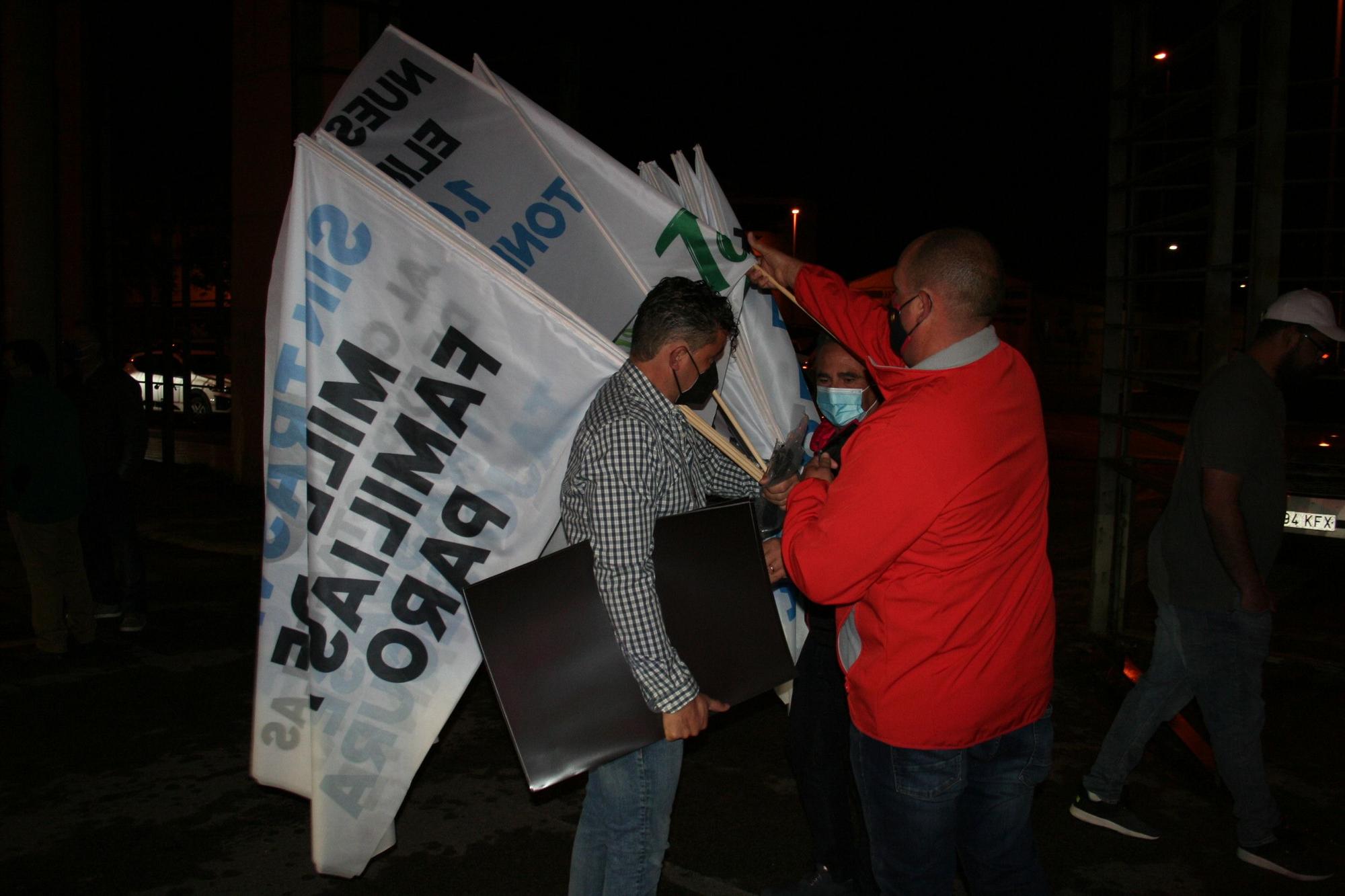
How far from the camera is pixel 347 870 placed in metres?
2.92

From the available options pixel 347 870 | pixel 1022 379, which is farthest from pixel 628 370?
pixel 347 870

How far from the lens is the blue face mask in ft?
Answer: 12.3

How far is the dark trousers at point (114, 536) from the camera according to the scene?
6797 mm

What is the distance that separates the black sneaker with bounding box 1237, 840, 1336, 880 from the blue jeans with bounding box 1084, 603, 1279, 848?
3 centimetres

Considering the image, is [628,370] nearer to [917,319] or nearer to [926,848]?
[917,319]

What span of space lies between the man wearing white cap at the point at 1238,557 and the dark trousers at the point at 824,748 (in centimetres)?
142

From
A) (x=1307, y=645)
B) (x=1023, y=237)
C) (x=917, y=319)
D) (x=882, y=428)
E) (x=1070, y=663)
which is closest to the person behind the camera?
(x=882, y=428)

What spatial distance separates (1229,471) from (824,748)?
1747mm

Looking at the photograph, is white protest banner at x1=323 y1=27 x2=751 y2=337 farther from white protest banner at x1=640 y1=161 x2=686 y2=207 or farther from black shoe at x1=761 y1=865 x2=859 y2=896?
black shoe at x1=761 y1=865 x2=859 y2=896

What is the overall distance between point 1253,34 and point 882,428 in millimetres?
6799

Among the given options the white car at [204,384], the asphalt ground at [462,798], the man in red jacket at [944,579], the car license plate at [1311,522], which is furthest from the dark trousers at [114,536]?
the white car at [204,384]

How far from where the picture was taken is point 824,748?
136 inches

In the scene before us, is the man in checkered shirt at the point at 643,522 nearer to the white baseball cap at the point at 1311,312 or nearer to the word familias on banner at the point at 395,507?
the word familias on banner at the point at 395,507

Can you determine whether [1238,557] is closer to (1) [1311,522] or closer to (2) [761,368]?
(2) [761,368]
